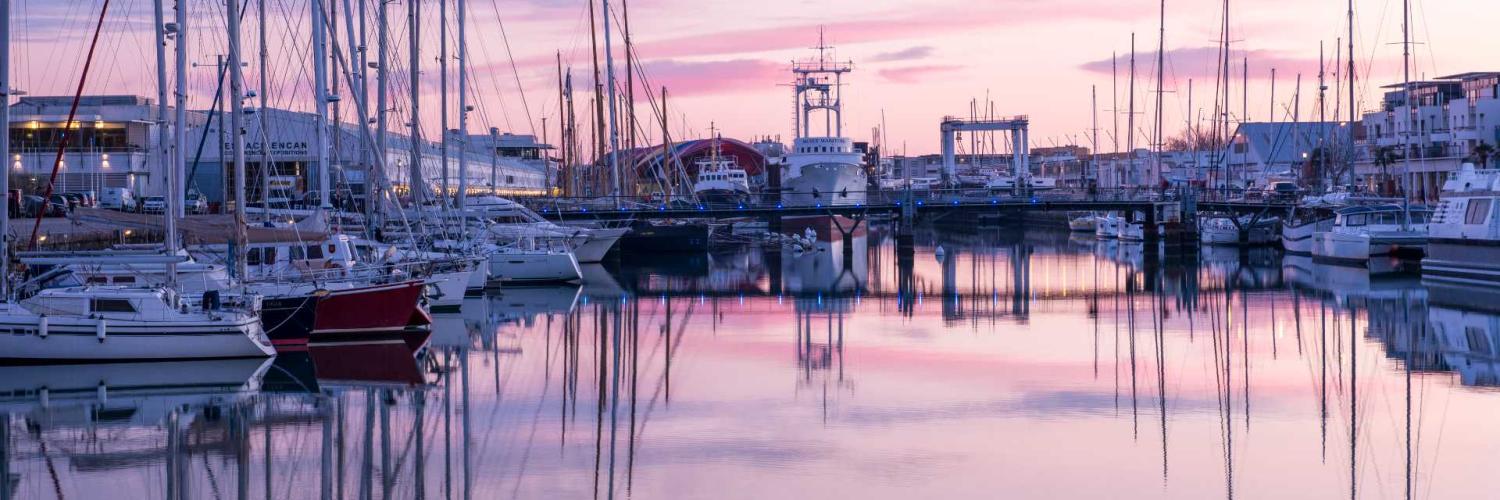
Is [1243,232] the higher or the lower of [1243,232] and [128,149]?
the lower

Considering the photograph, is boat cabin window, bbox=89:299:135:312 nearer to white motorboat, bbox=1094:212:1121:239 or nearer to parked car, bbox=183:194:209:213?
parked car, bbox=183:194:209:213

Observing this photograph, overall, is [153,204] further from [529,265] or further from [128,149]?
[128,149]

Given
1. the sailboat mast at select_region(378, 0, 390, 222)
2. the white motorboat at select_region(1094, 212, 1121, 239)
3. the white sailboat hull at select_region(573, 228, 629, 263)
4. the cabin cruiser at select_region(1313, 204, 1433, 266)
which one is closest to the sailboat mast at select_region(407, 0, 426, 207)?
the sailboat mast at select_region(378, 0, 390, 222)

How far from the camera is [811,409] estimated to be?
77.3ft

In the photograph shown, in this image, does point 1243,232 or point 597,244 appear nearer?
point 597,244

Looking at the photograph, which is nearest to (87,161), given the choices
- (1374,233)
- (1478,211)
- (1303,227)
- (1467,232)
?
(1303,227)

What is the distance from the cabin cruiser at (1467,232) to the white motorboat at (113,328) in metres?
32.2

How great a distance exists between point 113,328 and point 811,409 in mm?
11588

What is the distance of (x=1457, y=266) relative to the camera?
46.7 metres

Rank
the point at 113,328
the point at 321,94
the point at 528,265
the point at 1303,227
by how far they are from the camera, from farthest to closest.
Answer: the point at 1303,227
the point at 528,265
the point at 321,94
the point at 113,328

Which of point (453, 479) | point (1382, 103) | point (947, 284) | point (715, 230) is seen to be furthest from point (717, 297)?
point (1382, 103)

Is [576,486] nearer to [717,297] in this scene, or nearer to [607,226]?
[717,297]

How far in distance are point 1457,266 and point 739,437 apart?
3218 cm

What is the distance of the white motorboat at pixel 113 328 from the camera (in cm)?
2712
